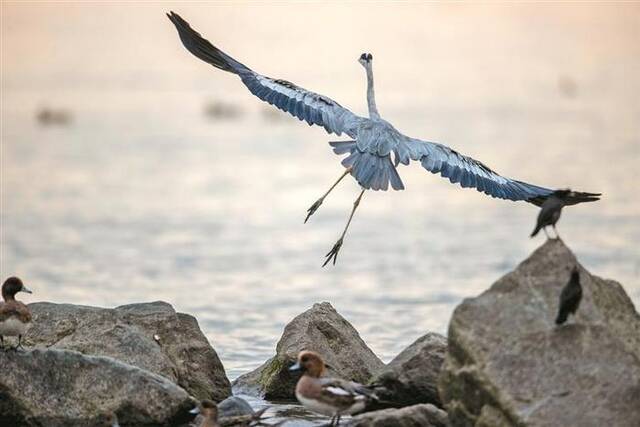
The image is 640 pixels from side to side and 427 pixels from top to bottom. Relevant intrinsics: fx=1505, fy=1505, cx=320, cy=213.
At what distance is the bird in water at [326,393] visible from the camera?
966 cm

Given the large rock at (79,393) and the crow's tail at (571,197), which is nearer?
the large rock at (79,393)

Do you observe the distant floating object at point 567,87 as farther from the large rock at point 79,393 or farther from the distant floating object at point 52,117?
the large rock at point 79,393

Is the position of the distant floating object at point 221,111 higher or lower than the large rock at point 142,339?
higher

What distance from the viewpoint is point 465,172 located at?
13.6 metres

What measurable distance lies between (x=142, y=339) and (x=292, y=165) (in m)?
24.6

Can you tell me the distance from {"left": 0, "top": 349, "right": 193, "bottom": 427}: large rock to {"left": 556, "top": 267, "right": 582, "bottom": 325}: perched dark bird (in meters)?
2.75

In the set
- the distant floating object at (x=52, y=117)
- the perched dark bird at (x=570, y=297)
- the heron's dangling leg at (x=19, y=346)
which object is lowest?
the heron's dangling leg at (x=19, y=346)

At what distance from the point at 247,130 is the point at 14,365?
116ft

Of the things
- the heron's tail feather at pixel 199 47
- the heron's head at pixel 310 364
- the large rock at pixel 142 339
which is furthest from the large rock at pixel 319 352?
the heron's tail feather at pixel 199 47

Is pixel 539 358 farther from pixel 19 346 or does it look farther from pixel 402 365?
pixel 19 346

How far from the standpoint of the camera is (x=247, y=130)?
4531 cm

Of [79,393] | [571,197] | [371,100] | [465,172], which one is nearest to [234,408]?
[79,393]

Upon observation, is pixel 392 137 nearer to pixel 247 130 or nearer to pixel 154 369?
pixel 154 369

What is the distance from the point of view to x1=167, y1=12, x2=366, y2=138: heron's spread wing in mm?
13680
